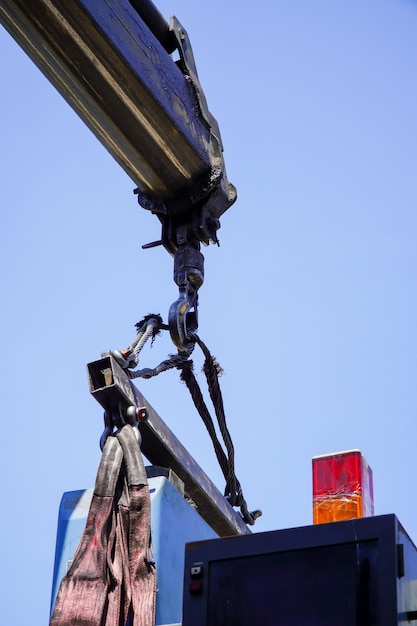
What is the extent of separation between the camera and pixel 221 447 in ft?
21.6

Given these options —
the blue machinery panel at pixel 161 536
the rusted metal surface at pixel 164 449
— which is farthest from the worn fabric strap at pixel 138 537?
the blue machinery panel at pixel 161 536

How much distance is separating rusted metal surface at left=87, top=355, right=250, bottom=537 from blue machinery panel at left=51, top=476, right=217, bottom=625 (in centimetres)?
23

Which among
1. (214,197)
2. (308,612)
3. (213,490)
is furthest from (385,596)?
(214,197)

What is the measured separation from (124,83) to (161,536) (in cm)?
201

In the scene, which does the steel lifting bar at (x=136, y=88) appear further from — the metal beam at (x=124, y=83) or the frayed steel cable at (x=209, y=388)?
the frayed steel cable at (x=209, y=388)

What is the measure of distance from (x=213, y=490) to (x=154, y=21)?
230 cm

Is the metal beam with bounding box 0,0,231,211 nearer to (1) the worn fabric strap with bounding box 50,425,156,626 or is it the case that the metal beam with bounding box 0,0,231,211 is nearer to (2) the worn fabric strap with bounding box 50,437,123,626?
(1) the worn fabric strap with bounding box 50,425,156,626

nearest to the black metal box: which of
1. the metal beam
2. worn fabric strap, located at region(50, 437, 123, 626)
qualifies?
worn fabric strap, located at region(50, 437, 123, 626)

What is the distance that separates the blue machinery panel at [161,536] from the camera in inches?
204

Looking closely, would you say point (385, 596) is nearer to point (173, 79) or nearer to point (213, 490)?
point (213, 490)

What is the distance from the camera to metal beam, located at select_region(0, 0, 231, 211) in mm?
5426

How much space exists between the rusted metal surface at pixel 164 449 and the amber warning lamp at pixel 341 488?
0.75 metres

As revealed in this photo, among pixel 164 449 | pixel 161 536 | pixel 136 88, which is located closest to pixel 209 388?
pixel 164 449

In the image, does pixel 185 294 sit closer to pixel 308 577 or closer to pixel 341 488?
pixel 341 488
